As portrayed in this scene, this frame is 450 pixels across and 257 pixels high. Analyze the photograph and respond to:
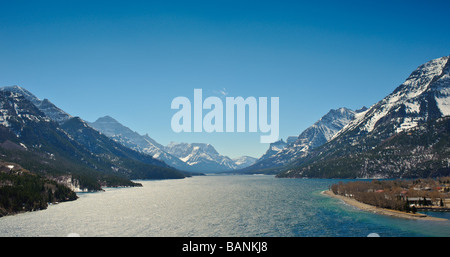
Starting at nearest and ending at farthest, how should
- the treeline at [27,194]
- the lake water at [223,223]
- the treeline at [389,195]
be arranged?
the lake water at [223,223], the treeline at [389,195], the treeline at [27,194]

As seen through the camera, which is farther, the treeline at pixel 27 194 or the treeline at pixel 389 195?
the treeline at pixel 27 194

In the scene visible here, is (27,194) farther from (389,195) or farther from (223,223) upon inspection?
(389,195)

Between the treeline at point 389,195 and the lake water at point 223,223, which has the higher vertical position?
the treeline at point 389,195

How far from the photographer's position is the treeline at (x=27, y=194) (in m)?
137

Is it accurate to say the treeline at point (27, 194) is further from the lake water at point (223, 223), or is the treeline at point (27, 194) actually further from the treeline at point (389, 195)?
the treeline at point (389, 195)

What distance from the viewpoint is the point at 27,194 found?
149 metres

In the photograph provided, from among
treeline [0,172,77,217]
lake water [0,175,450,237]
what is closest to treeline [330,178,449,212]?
lake water [0,175,450,237]

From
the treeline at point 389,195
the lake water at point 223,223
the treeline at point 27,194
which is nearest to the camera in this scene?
the lake water at point 223,223

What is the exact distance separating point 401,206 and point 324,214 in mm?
30055

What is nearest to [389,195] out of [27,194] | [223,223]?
[223,223]

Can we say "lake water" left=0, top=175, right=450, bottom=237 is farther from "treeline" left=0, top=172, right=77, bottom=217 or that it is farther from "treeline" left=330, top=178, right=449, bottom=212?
"treeline" left=330, top=178, right=449, bottom=212

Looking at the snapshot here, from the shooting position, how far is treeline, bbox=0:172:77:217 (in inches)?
5399

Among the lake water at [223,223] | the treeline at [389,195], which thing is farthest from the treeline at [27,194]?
the treeline at [389,195]

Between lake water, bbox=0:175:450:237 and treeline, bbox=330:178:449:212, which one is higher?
treeline, bbox=330:178:449:212
